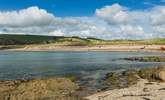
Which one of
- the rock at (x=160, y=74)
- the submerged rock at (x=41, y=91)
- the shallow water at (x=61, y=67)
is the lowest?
the shallow water at (x=61, y=67)

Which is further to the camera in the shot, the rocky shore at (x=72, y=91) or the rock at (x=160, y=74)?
the rock at (x=160, y=74)

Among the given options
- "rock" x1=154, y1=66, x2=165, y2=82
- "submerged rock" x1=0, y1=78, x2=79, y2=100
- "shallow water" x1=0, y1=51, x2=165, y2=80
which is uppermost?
"rock" x1=154, y1=66, x2=165, y2=82

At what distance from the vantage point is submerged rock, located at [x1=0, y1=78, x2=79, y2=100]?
32250 mm

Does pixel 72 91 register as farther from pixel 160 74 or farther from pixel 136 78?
pixel 160 74

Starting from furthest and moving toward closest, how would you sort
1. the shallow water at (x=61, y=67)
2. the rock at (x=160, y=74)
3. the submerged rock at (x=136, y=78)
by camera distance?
the shallow water at (x=61, y=67), the rock at (x=160, y=74), the submerged rock at (x=136, y=78)

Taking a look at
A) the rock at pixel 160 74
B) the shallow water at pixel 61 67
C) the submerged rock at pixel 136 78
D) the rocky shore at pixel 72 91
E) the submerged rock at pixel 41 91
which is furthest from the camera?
the shallow water at pixel 61 67

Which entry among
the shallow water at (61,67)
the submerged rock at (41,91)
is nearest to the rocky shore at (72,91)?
the submerged rock at (41,91)

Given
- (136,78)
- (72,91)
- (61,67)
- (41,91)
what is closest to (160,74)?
(136,78)

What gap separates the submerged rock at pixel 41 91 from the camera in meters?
32.2

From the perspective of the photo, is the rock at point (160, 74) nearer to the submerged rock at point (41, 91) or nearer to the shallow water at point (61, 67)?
the shallow water at point (61, 67)

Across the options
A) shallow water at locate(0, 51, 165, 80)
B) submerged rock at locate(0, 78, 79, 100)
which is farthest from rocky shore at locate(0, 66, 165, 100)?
shallow water at locate(0, 51, 165, 80)

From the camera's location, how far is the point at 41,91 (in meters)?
34.8

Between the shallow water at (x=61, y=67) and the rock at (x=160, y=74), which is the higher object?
the rock at (x=160, y=74)

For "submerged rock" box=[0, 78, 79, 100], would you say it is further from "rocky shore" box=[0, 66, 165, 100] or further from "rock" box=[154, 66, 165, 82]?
"rock" box=[154, 66, 165, 82]
